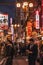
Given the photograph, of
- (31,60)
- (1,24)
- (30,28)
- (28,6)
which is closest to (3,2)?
(28,6)

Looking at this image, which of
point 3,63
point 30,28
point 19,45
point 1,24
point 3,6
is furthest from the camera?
point 3,6

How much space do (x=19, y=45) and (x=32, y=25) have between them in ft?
11.0

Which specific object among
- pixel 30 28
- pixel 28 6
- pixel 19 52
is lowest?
pixel 19 52

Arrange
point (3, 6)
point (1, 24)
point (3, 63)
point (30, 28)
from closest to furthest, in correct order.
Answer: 1. point (3, 63)
2. point (1, 24)
3. point (30, 28)
4. point (3, 6)

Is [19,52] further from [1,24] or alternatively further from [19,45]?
[1,24]

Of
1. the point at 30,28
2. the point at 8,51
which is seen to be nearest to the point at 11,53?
the point at 8,51

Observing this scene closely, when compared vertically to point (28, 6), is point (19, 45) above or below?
below

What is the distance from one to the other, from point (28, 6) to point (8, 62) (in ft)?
64.8

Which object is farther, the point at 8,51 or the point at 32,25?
the point at 32,25

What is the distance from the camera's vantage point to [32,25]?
104 feet

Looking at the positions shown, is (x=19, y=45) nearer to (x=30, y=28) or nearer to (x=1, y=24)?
(x=30, y=28)

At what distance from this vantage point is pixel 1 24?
2445cm

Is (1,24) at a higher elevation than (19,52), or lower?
higher

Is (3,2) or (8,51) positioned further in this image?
(3,2)
